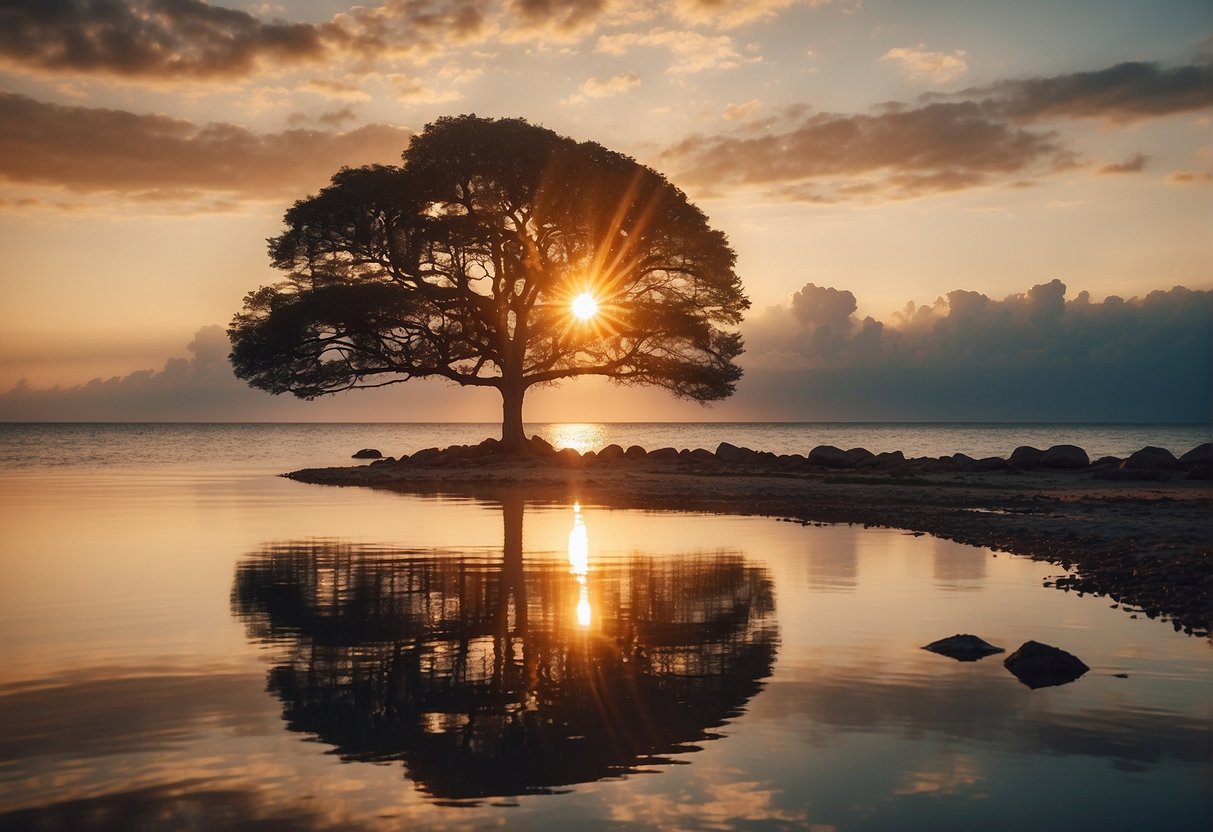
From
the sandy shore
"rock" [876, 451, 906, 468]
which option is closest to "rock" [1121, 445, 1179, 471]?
the sandy shore

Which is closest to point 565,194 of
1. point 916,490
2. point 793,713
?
point 916,490

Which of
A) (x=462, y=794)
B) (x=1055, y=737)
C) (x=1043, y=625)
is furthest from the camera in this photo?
(x=1043, y=625)

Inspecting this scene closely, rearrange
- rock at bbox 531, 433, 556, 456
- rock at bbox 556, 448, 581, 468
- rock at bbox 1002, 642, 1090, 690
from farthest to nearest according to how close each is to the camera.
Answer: rock at bbox 531, 433, 556, 456
rock at bbox 556, 448, 581, 468
rock at bbox 1002, 642, 1090, 690

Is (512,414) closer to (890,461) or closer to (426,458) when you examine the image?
(426,458)

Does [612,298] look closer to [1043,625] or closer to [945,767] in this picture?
[1043,625]

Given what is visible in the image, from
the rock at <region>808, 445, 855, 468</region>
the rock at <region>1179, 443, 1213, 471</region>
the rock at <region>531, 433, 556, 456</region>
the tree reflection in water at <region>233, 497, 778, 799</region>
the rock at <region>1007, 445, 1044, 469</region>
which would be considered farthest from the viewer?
the rock at <region>531, 433, 556, 456</region>

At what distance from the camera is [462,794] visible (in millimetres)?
5777

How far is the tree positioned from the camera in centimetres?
4200

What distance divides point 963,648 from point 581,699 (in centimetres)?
397

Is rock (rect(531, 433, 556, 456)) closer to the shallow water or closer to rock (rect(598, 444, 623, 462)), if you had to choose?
rock (rect(598, 444, 623, 462))

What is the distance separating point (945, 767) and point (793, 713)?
1368mm

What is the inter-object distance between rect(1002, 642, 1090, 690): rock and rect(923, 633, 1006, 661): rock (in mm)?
445

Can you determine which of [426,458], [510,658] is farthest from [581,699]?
[426,458]

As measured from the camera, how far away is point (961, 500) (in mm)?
27188
